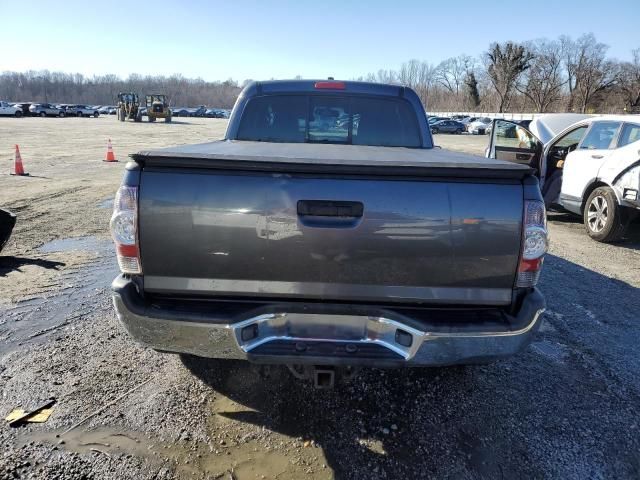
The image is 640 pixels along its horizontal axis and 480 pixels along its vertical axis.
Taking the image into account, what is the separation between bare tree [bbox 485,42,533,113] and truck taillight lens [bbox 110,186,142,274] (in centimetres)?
8307

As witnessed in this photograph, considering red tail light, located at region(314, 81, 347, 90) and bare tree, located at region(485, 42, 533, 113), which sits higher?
bare tree, located at region(485, 42, 533, 113)

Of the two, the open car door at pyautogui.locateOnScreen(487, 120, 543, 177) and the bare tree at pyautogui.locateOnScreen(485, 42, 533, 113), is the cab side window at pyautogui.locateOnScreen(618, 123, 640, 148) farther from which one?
the bare tree at pyautogui.locateOnScreen(485, 42, 533, 113)

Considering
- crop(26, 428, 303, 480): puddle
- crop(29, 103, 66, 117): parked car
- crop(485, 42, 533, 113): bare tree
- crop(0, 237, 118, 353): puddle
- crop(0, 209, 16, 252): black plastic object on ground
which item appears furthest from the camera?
crop(485, 42, 533, 113): bare tree

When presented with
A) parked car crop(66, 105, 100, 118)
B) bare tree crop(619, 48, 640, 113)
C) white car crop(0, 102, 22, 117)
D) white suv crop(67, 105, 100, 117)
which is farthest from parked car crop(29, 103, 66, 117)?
bare tree crop(619, 48, 640, 113)

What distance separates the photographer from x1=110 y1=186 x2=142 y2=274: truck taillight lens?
218 cm

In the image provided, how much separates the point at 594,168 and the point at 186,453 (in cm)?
736

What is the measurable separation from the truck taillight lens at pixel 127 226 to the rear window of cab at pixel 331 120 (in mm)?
2129

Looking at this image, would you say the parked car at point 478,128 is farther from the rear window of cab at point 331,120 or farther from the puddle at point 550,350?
the puddle at point 550,350

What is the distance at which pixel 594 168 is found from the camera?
7148mm

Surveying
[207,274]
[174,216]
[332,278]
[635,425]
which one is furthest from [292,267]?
[635,425]

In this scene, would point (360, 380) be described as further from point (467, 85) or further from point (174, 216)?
point (467, 85)

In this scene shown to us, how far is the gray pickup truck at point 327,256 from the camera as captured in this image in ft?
7.10

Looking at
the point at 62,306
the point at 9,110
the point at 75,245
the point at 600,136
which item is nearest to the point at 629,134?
the point at 600,136

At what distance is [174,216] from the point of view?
7.13 feet
